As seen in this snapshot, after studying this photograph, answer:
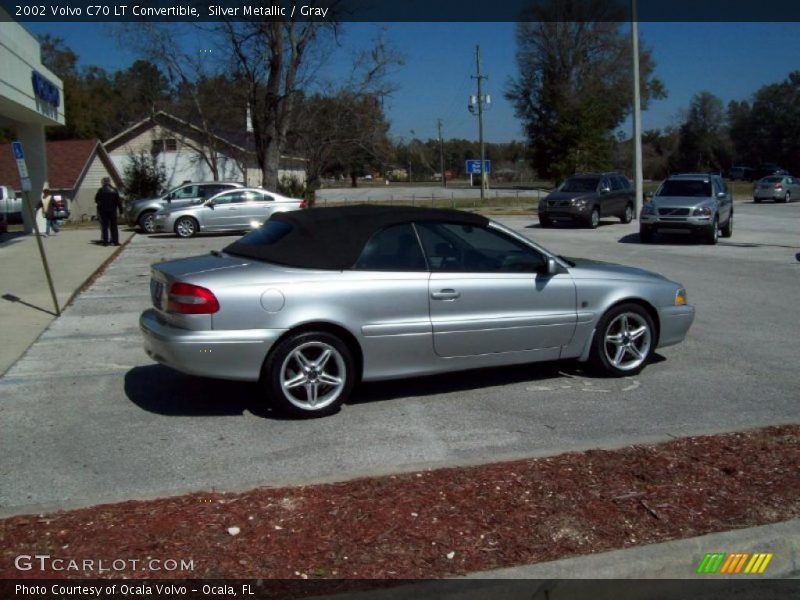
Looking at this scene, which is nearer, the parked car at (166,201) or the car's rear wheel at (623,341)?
the car's rear wheel at (623,341)

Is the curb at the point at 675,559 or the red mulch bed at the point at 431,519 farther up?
the red mulch bed at the point at 431,519

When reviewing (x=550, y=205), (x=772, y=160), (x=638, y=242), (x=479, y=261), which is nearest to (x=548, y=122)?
(x=772, y=160)

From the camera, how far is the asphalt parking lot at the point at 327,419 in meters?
4.96

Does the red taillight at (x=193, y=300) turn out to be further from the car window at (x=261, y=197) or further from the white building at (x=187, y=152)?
the white building at (x=187, y=152)

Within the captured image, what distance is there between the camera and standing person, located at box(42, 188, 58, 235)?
961 inches

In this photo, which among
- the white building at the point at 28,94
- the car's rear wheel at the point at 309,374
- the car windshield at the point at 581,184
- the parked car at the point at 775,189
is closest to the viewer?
the car's rear wheel at the point at 309,374

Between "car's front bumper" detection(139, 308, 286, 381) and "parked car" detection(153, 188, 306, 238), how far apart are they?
755 inches

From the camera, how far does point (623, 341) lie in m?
7.07

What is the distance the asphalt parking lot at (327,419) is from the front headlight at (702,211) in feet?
36.4

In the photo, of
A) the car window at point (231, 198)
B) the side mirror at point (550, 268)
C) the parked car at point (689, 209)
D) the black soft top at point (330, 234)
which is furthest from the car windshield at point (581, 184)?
the black soft top at point (330, 234)

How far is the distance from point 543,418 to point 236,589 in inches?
120

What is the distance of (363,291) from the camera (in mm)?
5992

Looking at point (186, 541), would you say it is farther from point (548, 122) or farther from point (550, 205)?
point (548, 122)

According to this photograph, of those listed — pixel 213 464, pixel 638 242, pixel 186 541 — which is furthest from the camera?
pixel 638 242
